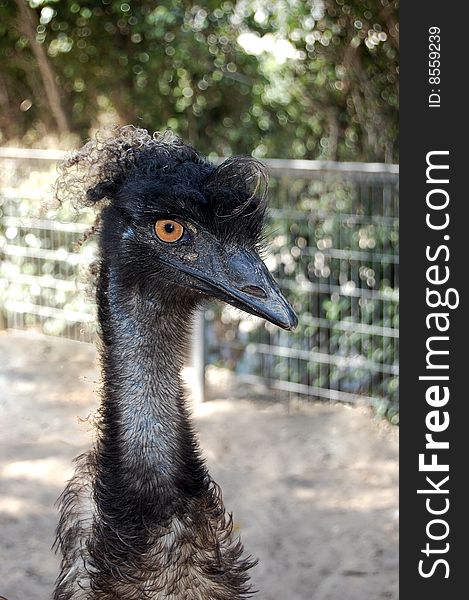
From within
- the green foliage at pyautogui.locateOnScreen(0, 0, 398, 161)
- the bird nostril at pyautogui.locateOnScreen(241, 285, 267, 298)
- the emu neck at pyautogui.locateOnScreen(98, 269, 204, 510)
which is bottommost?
the emu neck at pyautogui.locateOnScreen(98, 269, 204, 510)

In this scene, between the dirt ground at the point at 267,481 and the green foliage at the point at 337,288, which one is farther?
the green foliage at the point at 337,288

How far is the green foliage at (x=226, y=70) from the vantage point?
19.5ft

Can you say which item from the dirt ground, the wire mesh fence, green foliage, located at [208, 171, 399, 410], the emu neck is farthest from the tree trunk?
the emu neck

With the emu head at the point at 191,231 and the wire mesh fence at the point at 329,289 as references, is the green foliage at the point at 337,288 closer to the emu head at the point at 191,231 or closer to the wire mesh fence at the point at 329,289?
the wire mesh fence at the point at 329,289

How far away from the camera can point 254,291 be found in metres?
2.02

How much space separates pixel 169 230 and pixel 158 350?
0.28 meters

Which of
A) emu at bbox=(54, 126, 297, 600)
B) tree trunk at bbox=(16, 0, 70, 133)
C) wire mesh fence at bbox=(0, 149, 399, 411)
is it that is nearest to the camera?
emu at bbox=(54, 126, 297, 600)

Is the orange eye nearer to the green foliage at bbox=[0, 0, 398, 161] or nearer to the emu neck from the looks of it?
the emu neck

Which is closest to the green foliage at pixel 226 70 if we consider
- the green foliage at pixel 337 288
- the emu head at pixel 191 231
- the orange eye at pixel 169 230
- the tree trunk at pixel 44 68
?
the tree trunk at pixel 44 68

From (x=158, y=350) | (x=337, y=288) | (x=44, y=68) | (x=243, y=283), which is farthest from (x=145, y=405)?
(x=44, y=68)

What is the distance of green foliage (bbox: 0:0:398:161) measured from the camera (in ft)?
19.5

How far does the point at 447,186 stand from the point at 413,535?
132 cm

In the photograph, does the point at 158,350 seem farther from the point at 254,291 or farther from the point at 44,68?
the point at 44,68

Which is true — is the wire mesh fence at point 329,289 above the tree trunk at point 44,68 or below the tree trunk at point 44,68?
below
